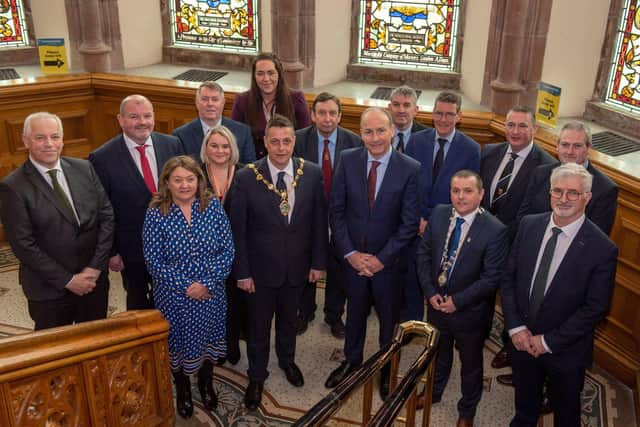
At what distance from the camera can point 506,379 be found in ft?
12.5

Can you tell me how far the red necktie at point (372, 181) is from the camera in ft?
11.2

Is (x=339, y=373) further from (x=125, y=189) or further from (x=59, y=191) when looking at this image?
(x=59, y=191)

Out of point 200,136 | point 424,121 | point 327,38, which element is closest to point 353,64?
point 327,38

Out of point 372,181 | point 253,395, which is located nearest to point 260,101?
point 372,181

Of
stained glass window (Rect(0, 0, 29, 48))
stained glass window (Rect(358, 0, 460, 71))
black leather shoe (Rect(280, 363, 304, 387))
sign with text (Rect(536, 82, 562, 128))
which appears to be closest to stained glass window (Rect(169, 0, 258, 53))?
stained glass window (Rect(358, 0, 460, 71))

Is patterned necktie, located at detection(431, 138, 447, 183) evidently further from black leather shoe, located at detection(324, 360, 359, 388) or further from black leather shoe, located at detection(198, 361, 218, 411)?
black leather shoe, located at detection(198, 361, 218, 411)

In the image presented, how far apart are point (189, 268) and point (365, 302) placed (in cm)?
102

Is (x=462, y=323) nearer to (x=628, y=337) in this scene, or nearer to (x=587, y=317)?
(x=587, y=317)

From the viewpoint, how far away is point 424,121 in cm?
505

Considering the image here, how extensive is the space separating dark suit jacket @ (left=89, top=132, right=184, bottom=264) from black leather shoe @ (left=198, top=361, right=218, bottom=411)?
740mm

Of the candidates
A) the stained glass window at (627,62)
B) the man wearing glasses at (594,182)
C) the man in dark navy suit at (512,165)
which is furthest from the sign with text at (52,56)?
the stained glass window at (627,62)

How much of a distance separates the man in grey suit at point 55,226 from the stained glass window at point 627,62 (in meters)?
3.71

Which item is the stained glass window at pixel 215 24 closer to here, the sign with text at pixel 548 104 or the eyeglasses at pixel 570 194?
the sign with text at pixel 548 104

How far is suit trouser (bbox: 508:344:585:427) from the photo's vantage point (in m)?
2.98
